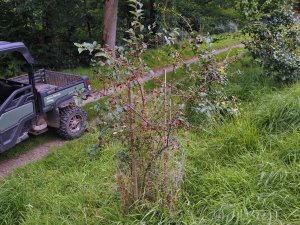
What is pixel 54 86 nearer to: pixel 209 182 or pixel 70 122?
pixel 70 122

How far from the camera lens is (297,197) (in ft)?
10.4

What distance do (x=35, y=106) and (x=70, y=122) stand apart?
686mm

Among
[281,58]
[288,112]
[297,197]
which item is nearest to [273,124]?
[288,112]

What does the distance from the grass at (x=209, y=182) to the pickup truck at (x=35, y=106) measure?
1.59ft

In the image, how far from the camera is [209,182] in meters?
3.54

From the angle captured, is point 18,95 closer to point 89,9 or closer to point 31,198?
point 31,198

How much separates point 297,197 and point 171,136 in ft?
4.26

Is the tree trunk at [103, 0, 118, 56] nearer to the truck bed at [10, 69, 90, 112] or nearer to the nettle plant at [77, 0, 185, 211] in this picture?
the truck bed at [10, 69, 90, 112]

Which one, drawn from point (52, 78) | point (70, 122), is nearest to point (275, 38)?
point (70, 122)

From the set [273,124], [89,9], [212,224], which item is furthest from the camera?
[89,9]

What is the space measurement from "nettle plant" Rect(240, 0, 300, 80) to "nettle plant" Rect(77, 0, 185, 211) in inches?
133

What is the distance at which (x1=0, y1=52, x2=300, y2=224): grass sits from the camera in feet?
10.2

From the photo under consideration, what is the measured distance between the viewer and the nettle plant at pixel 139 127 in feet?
9.16

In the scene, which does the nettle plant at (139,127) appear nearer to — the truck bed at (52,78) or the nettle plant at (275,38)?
the truck bed at (52,78)
